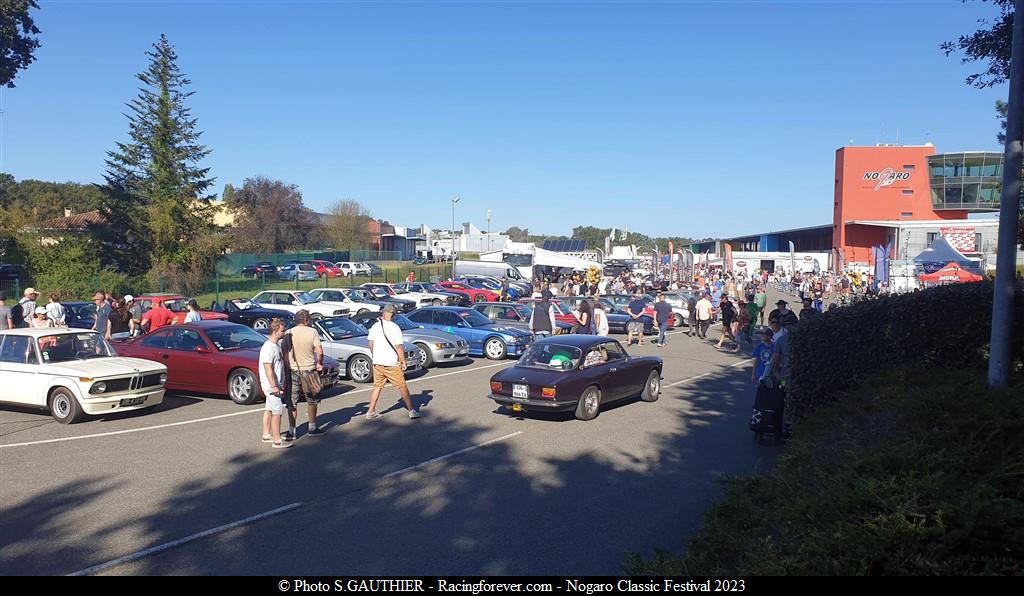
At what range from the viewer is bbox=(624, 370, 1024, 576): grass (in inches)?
162

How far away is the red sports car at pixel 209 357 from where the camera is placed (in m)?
13.2

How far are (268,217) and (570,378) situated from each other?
66.9m

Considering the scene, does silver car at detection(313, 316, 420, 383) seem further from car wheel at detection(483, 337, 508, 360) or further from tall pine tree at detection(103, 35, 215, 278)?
tall pine tree at detection(103, 35, 215, 278)

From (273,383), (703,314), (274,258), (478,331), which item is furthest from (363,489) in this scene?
(274,258)

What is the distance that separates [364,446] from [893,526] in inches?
279

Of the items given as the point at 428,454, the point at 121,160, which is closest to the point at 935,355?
the point at 428,454

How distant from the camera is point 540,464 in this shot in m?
9.23

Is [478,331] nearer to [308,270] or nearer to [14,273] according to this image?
[14,273]

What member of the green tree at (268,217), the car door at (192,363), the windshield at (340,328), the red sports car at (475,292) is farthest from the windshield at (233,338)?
the green tree at (268,217)

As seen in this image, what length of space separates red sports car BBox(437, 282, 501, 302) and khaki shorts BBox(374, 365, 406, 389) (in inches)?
1040

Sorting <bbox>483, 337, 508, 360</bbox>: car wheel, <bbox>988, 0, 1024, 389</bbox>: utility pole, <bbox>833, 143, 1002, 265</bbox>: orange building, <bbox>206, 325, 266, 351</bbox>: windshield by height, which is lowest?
<bbox>483, 337, 508, 360</bbox>: car wheel

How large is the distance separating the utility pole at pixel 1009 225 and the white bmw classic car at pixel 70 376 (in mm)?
11484

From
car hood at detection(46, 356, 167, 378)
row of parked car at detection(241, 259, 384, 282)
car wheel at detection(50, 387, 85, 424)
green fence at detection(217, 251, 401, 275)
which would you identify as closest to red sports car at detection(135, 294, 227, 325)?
car hood at detection(46, 356, 167, 378)
